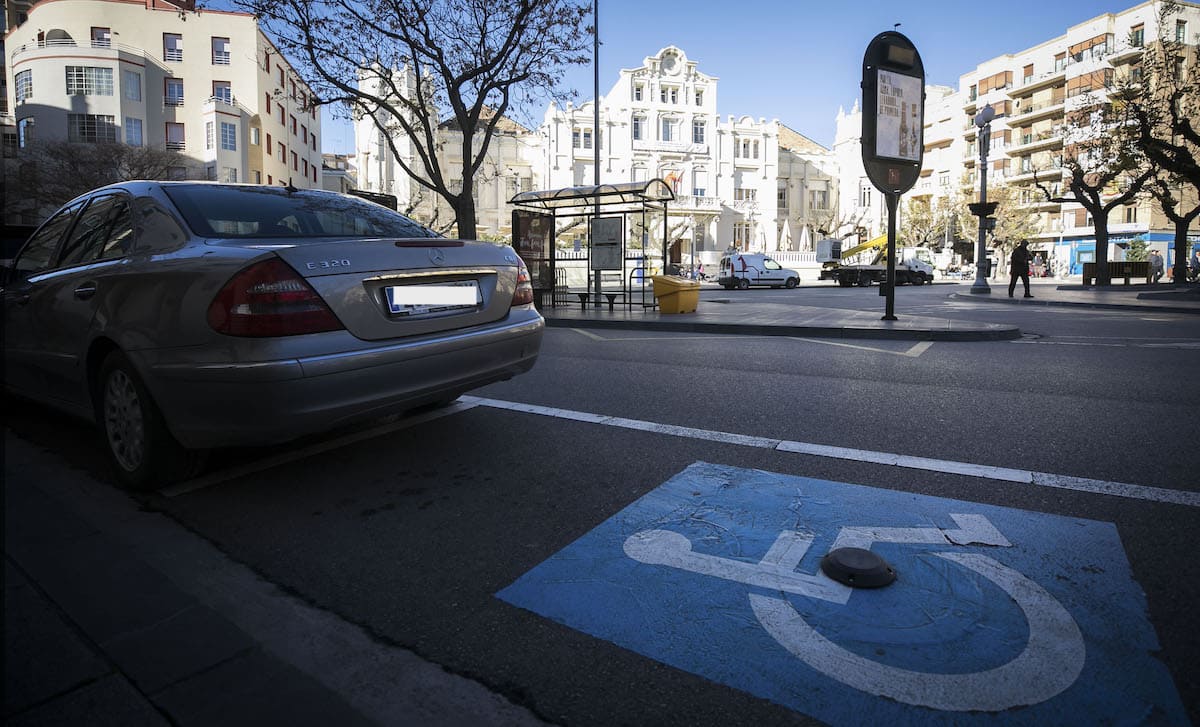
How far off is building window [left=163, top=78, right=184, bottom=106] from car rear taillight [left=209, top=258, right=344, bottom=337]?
184ft

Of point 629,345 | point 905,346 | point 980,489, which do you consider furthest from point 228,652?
point 905,346

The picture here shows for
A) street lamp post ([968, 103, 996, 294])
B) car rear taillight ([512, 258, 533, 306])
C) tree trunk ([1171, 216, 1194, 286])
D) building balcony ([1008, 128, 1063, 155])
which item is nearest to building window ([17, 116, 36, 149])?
street lamp post ([968, 103, 996, 294])

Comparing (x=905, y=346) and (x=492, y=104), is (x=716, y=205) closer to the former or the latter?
(x=492, y=104)

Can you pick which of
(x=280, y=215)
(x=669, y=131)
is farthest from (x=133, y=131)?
(x=280, y=215)

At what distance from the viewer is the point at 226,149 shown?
47.9 m

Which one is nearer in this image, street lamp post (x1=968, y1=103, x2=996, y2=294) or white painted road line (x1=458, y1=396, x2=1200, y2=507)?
white painted road line (x1=458, y1=396, x2=1200, y2=507)

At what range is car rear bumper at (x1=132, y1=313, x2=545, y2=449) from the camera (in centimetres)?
309

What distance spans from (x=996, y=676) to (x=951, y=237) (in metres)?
69.1

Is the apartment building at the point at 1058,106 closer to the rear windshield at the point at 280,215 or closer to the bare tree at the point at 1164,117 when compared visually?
the bare tree at the point at 1164,117

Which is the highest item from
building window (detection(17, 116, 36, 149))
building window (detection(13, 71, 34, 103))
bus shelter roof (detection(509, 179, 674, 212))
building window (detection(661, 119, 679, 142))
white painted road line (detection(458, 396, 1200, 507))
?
building window (detection(661, 119, 679, 142))

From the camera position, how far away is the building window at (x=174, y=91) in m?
49.2

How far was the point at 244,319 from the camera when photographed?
10.1ft

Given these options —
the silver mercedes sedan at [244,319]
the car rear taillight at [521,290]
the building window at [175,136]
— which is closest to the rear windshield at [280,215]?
the silver mercedes sedan at [244,319]

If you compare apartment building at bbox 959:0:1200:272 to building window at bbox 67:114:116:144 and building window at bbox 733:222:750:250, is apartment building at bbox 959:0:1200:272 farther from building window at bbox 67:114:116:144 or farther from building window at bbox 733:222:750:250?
building window at bbox 67:114:116:144
